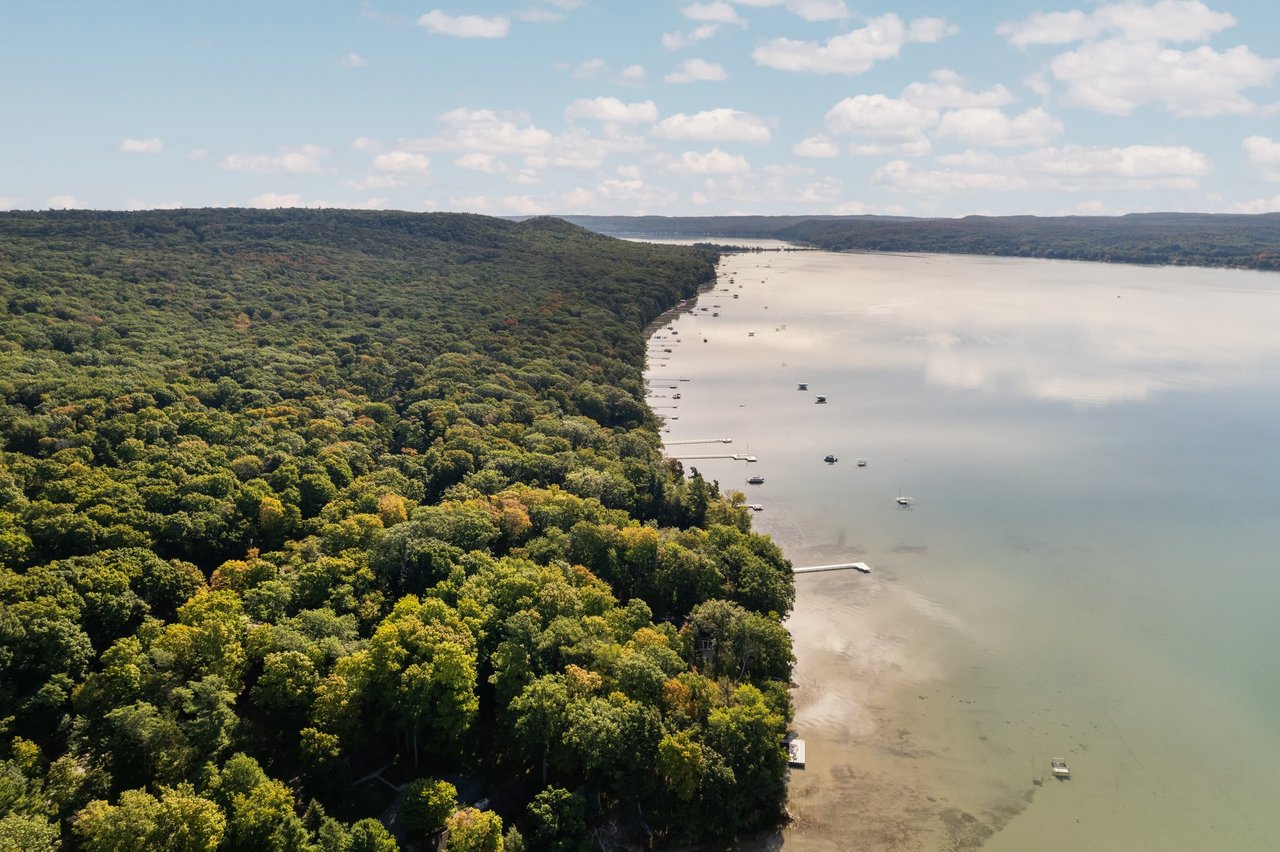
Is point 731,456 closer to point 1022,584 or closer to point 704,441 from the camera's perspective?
point 704,441

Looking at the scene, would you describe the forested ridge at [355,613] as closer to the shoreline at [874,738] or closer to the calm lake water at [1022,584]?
the shoreline at [874,738]

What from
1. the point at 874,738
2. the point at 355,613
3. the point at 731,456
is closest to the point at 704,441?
the point at 731,456

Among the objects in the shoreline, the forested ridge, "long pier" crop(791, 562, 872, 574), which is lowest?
the shoreline

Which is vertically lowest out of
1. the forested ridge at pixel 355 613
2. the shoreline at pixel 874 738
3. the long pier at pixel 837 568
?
the shoreline at pixel 874 738

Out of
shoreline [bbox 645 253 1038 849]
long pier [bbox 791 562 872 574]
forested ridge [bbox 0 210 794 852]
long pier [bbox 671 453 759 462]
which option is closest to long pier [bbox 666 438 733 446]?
long pier [bbox 671 453 759 462]

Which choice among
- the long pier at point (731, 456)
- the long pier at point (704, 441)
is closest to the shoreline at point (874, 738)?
the long pier at point (731, 456)

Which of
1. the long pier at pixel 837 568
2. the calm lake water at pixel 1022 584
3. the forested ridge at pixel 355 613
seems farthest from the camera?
the long pier at pixel 837 568

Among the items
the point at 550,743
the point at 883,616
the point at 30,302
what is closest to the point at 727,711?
the point at 550,743

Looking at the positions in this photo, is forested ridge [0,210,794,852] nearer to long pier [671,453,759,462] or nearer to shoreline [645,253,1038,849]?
shoreline [645,253,1038,849]
